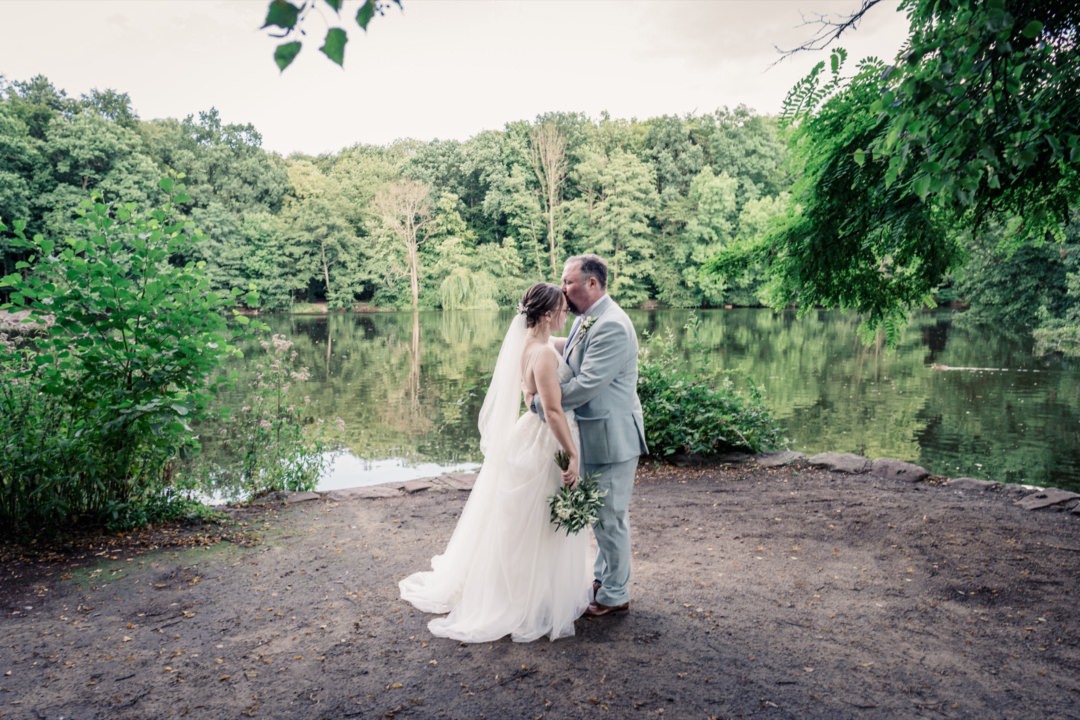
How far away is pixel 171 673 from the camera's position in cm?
297

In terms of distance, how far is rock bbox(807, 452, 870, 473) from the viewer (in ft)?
21.9

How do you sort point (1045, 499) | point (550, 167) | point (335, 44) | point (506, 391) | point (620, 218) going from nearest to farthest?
point (335, 44), point (506, 391), point (1045, 499), point (620, 218), point (550, 167)

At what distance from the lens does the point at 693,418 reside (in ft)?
24.4

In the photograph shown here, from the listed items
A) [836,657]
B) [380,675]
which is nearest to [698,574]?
[836,657]

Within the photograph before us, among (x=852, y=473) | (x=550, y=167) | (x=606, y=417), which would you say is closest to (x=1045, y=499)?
(x=852, y=473)

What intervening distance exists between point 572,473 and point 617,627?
2.66 ft

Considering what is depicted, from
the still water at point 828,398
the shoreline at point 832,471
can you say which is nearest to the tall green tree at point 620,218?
the still water at point 828,398

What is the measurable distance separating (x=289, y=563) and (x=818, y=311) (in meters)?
42.2

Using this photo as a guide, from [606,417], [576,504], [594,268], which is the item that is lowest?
[576,504]

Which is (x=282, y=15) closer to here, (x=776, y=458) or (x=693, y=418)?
(x=693, y=418)

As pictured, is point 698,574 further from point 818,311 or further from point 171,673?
point 818,311

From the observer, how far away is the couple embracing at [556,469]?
3.34 m

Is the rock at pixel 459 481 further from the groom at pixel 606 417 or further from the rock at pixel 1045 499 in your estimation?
the rock at pixel 1045 499

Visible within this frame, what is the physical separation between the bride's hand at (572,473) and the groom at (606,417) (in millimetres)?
143
